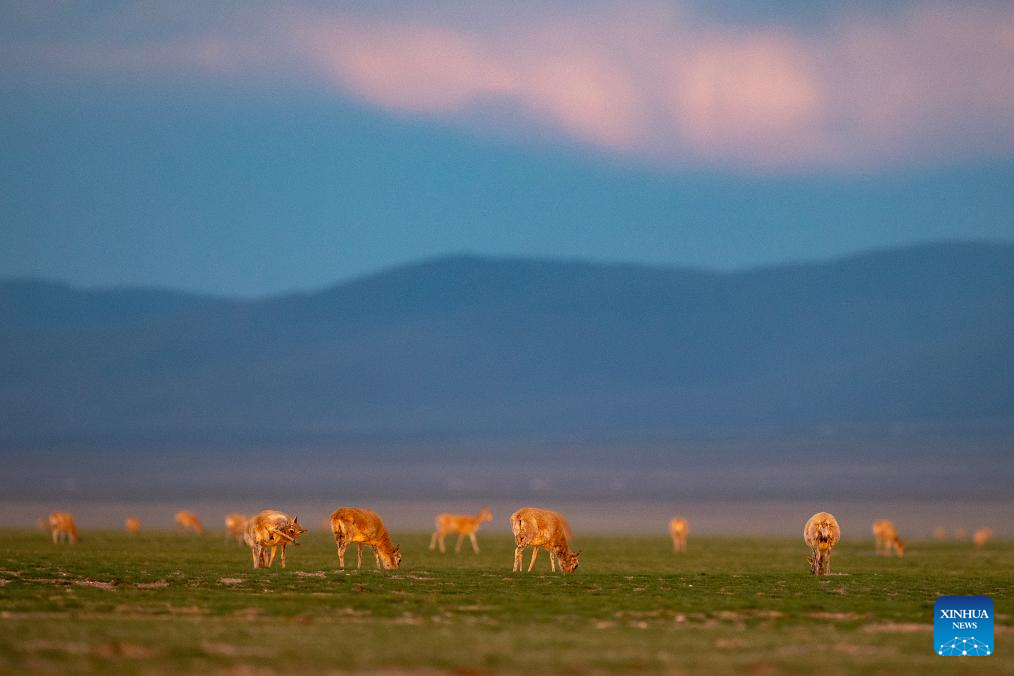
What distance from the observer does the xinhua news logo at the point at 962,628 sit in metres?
22.7

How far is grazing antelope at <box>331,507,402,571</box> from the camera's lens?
36.2 metres

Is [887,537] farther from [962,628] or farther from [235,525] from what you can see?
[962,628]

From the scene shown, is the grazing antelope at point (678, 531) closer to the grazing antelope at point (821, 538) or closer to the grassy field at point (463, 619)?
the grassy field at point (463, 619)

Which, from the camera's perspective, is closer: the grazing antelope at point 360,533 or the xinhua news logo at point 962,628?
the xinhua news logo at point 962,628

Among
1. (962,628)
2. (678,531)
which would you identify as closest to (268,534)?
(962,628)

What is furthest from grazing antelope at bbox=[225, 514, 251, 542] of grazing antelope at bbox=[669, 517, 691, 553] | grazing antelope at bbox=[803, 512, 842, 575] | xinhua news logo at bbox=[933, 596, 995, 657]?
xinhua news logo at bbox=[933, 596, 995, 657]

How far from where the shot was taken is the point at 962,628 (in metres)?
23.9

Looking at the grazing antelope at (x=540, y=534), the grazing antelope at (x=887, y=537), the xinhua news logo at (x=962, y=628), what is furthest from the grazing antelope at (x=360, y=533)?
the grazing antelope at (x=887, y=537)

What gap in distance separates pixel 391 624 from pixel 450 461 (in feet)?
520

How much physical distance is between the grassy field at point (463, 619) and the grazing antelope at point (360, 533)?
3.17 feet

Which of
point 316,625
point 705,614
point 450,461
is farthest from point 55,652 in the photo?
point 450,461

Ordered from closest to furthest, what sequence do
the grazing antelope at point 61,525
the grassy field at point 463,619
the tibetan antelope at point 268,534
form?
the grassy field at point 463,619
the tibetan antelope at point 268,534
the grazing antelope at point 61,525

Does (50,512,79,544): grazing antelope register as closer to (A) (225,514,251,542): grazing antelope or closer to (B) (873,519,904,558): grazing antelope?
(A) (225,514,251,542): grazing antelope

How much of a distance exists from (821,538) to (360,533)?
11612 millimetres
